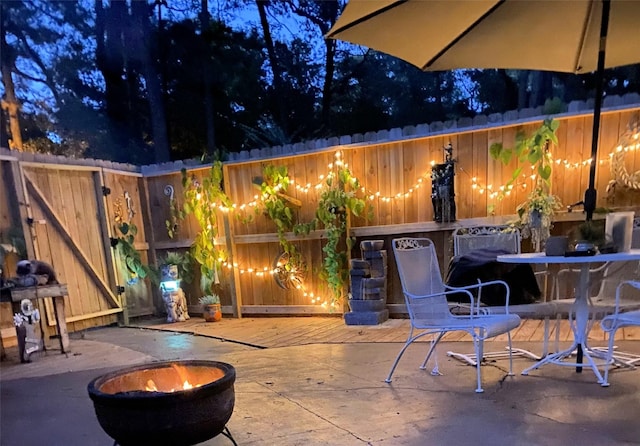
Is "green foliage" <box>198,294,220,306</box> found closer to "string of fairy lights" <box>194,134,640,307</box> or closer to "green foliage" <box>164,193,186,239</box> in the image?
"string of fairy lights" <box>194,134,640,307</box>

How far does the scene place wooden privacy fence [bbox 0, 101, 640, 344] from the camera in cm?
375

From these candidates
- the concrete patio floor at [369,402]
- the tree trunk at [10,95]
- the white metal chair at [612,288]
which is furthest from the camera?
the tree trunk at [10,95]

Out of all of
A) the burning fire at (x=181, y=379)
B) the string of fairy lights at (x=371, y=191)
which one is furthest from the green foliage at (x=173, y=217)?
the burning fire at (x=181, y=379)

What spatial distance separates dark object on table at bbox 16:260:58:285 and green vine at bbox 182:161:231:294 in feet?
4.99

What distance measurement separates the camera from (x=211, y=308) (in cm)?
486

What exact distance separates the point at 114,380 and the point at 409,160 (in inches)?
131

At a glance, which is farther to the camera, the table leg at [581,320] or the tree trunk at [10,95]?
the tree trunk at [10,95]

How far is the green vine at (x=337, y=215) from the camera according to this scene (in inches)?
167

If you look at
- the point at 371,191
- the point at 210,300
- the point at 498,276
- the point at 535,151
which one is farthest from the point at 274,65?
the point at 498,276

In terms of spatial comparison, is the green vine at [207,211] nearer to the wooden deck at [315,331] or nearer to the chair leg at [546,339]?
the wooden deck at [315,331]

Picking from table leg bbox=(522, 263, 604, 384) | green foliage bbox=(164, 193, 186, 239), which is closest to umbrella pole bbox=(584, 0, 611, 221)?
table leg bbox=(522, 263, 604, 384)

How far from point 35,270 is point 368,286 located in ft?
9.98

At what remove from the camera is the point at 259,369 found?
9.80ft

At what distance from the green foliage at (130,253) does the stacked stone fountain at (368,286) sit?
103 inches
